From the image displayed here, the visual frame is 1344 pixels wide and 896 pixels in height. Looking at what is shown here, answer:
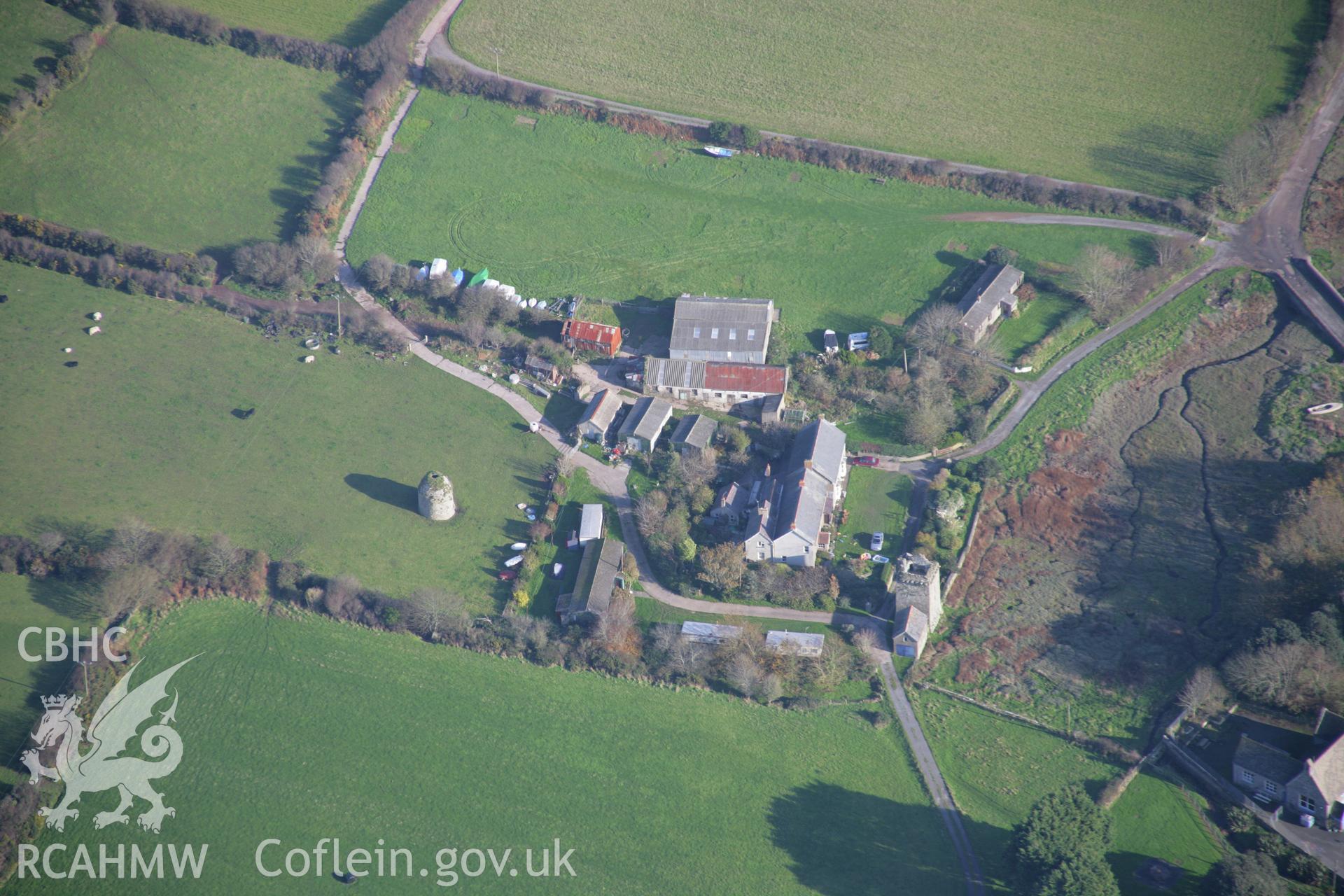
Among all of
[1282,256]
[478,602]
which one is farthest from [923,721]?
[1282,256]

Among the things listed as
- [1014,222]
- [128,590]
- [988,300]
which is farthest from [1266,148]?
[128,590]

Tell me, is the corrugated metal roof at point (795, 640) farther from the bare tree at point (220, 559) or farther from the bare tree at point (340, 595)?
the bare tree at point (220, 559)

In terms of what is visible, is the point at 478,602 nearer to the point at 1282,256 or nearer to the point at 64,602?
the point at 64,602

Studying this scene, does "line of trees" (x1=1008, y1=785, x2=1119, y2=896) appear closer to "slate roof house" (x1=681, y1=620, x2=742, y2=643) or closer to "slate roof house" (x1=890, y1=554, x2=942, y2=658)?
"slate roof house" (x1=890, y1=554, x2=942, y2=658)

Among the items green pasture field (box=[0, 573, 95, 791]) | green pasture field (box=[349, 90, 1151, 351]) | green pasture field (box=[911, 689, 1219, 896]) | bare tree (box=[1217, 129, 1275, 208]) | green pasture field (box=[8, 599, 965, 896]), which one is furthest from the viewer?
bare tree (box=[1217, 129, 1275, 208])

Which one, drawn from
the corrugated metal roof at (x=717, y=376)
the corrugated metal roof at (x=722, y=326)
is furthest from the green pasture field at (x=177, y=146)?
the corrugated metal roof at (x=717, y=376)

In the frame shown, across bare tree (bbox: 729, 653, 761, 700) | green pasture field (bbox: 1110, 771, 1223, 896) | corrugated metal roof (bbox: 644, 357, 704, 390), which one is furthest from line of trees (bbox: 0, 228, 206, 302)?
green pasture field (bbox: 1110, 771, 1223, 896)
